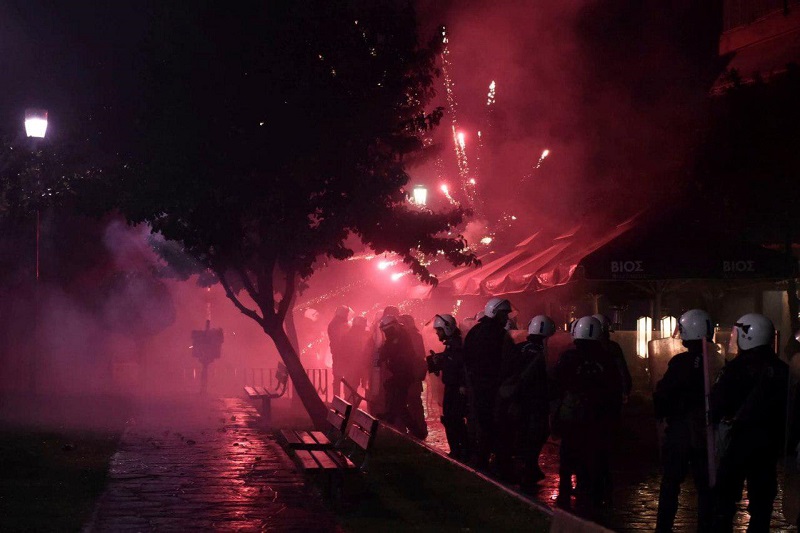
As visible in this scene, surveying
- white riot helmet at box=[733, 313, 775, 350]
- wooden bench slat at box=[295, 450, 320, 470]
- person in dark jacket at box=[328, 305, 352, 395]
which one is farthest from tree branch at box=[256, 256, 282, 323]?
white riot helmet at box=[733, 313, 775, 350]

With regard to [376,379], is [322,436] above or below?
below

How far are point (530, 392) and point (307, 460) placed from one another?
2.49 metres

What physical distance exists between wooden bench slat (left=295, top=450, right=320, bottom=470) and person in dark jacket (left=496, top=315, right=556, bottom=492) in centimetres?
212

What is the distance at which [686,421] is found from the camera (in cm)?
829

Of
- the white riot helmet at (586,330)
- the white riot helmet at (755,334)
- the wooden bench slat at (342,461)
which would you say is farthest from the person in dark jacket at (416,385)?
the white riot helmet at (755,334)

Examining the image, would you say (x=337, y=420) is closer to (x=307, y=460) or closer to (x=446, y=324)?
(x=446, y=324)

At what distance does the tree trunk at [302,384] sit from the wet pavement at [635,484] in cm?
172

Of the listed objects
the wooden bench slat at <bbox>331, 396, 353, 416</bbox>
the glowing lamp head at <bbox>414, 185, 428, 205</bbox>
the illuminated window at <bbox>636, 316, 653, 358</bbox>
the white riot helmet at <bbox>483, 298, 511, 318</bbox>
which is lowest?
the wooden bench slat at <bbox>331, 396, 353, 416</bbox>

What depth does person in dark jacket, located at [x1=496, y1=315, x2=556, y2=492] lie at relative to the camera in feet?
38.0

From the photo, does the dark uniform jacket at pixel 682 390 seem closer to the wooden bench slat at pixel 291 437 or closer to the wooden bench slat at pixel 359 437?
the wooden bench slat at pixel 359 437

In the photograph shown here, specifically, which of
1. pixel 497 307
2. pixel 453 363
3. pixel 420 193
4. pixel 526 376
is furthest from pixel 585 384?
pixel 420 193

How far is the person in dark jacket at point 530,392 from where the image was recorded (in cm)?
1158

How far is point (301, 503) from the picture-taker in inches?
409

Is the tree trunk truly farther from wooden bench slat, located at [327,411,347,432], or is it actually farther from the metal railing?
the metal railing
